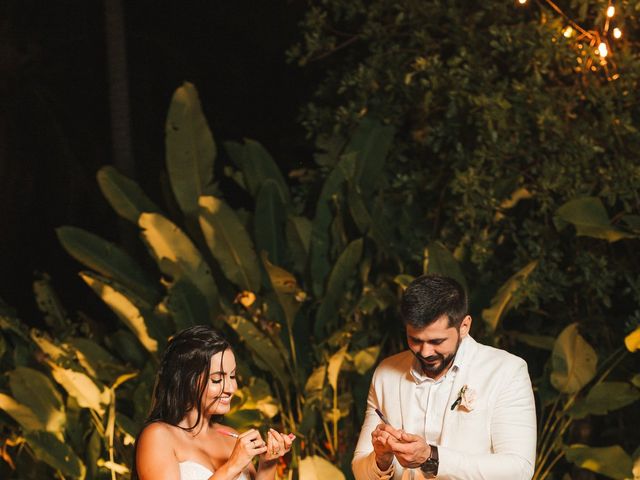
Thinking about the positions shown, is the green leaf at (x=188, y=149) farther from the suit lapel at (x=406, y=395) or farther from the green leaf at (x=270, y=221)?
the suit lapel at (x=406, y=395)

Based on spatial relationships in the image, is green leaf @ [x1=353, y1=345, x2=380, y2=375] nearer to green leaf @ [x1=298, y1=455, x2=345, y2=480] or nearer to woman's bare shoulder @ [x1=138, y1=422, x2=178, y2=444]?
green leaf @ [x1=298, y1=455, x2=345, y2=480]

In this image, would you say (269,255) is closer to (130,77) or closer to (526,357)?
(526,357)

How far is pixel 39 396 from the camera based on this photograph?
5.23 meters

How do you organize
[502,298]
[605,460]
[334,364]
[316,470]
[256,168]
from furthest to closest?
[256,168] < [334,364] < [502,298] < [605,460] < [316,470]

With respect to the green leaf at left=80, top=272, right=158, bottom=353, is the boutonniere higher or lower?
higher

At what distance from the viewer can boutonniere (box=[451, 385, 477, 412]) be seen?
3.25m

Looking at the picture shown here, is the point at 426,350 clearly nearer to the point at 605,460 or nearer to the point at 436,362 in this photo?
the point at 436,362

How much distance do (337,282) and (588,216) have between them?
1291 millimetres

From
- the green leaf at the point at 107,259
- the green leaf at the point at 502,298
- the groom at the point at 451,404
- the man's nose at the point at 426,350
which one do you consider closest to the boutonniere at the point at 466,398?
the groom at the point at 451,404

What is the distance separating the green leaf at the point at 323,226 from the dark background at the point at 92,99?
1.61 metres

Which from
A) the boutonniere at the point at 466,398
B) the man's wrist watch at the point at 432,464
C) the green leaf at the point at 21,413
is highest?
the boutonniere at the point at 466,398

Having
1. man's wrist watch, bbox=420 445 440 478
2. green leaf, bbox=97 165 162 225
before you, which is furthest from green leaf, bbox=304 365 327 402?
man's wrist watch, bbox=420 445 440 478

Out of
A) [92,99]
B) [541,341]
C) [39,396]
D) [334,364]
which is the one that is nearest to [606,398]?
[541,341]

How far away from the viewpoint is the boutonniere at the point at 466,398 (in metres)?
3.25
